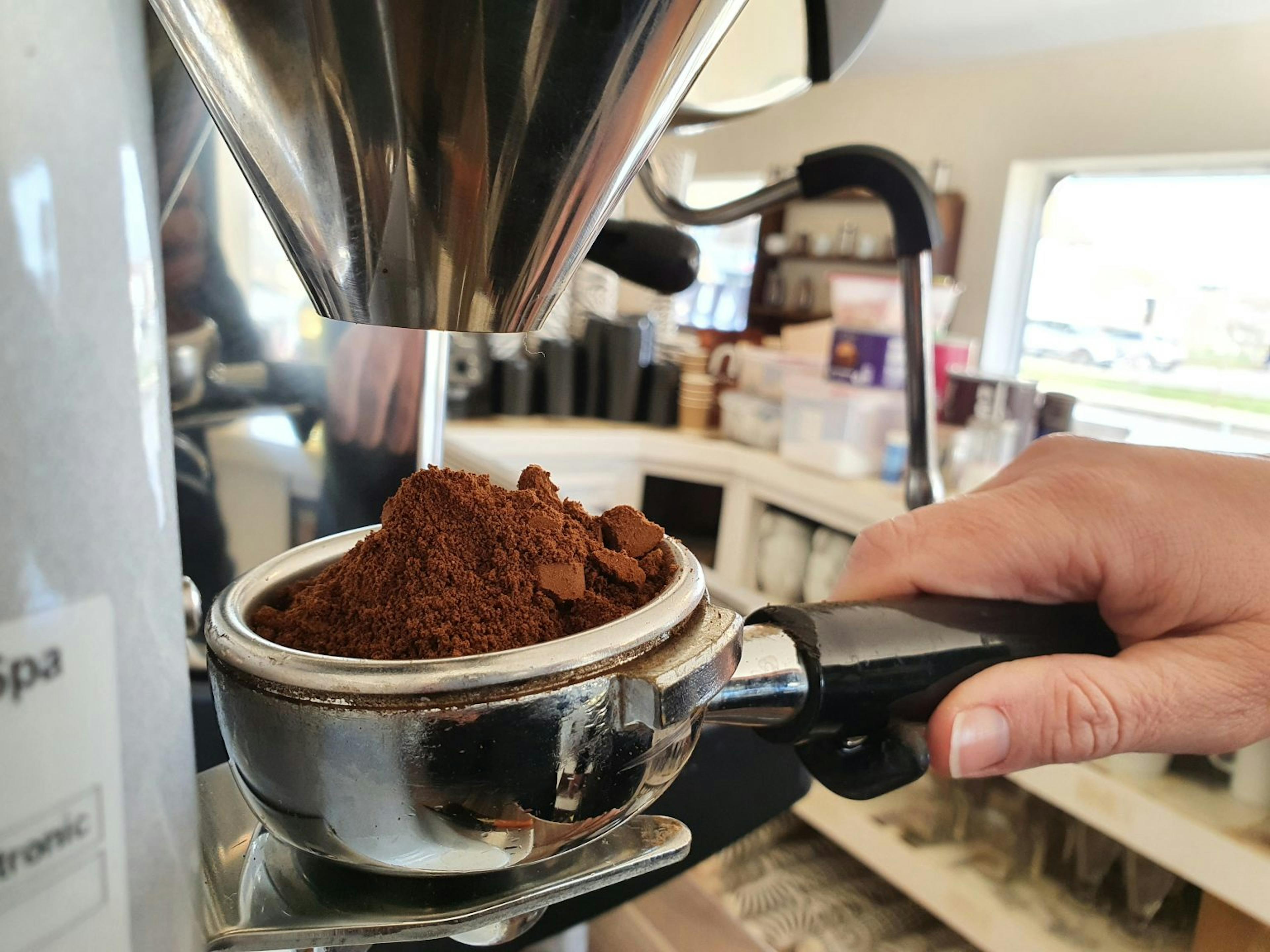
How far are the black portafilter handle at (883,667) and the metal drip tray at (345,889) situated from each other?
0.10m

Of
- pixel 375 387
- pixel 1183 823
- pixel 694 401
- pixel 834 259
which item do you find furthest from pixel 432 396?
pixel 834 259

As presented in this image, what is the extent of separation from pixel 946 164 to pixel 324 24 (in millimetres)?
3672

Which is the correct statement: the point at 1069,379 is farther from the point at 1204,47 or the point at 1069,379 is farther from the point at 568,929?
the point at 568,929

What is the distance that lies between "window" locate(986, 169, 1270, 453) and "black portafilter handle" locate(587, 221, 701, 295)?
8.31 feet

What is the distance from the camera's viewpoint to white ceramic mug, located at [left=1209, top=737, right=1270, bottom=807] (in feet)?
2.49

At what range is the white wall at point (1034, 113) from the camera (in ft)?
8.52

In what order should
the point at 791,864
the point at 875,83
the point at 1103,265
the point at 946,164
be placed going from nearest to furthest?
the point at 791,864 < the point at 1103,265 < the point at 946,164 < the point at 875,83

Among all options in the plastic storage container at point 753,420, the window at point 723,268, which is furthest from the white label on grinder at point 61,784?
the window at point 723,268

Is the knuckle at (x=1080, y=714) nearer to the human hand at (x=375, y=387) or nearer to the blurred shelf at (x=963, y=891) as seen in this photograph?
the human hand at (x=375, y=387)

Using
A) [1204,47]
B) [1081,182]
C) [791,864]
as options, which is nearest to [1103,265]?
[1081,182]

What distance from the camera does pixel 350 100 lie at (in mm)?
174

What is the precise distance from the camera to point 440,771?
18 cm

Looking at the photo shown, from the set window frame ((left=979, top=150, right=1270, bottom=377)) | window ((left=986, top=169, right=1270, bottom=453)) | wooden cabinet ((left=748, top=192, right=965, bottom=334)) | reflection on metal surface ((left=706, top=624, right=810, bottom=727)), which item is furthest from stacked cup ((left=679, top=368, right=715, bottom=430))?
wooden cabinet ((left=748, top=192, right=965, bottom=334))

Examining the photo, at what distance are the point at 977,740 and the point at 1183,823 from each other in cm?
57
